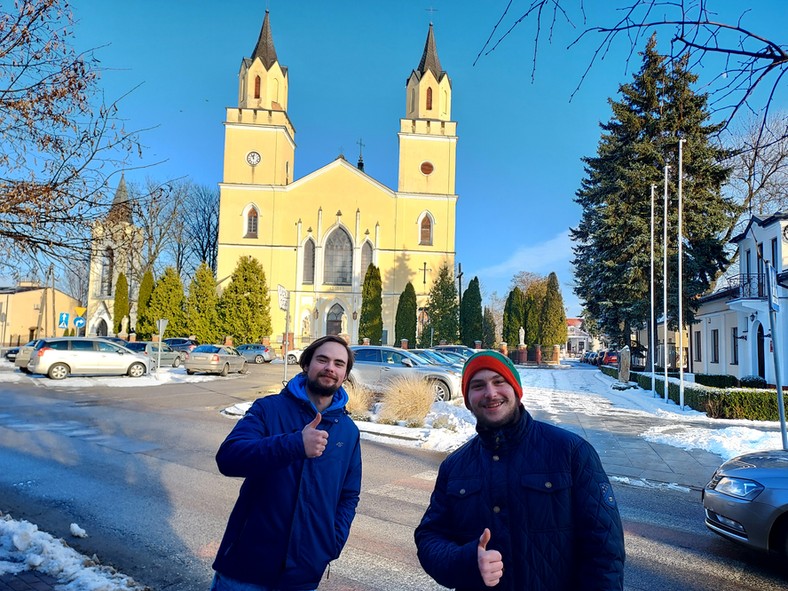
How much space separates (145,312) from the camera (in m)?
51.8

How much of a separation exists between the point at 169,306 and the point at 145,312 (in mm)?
2826

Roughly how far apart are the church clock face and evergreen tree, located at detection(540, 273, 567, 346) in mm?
32300

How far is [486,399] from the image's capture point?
2.23 metres

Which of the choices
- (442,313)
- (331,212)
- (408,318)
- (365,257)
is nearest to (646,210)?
(442,313)

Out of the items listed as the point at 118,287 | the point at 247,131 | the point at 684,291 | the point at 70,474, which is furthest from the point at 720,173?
the point at 118,287

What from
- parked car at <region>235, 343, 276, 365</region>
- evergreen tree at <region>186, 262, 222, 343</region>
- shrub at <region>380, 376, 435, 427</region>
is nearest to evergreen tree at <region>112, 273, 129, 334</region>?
evergreen tree at <region>186, 262, 222, 343</region>

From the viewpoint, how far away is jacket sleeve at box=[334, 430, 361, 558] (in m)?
2.77

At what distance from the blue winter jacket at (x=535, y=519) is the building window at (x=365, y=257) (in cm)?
5077

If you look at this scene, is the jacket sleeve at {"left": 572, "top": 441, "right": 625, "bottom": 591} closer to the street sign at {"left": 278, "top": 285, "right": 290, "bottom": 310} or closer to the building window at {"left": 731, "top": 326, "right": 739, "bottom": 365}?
the street sign at {"left": 278, "top": 285, "right": 290, "bottom": 310}

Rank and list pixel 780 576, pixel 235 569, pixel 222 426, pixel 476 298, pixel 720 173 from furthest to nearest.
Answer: pixel 476 298, pixel 720 173, pixel 222 426, pixel 780 576, pixel 235 569

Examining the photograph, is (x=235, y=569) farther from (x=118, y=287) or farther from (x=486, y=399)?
(x=118, y=287)

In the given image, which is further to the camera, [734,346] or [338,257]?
[338,257]

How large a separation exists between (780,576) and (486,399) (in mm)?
4641

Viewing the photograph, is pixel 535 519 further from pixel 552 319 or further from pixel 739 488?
pixel 552 319
